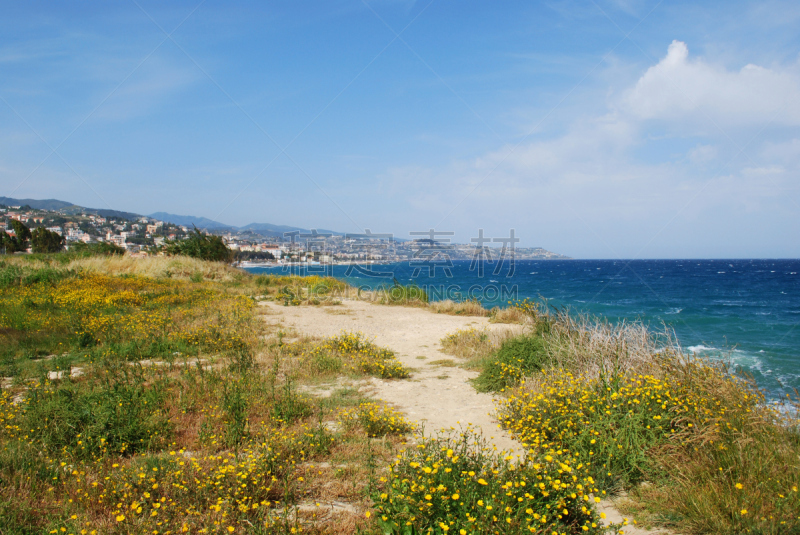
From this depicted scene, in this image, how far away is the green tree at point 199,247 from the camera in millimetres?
27797

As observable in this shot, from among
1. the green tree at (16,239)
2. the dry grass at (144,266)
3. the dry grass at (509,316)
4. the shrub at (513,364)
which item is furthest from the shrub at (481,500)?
the green tree at (16,239)

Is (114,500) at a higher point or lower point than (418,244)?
lower

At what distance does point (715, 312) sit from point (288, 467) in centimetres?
3086

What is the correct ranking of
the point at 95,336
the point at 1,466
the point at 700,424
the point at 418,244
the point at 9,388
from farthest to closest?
the point at 418,244
the point at 95,336
the point at 9,388
the point at 700,424
the point at 1,466

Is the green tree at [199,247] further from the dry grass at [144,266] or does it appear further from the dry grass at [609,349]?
the dry grass at [609,349]

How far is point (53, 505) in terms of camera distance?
10.8 feet

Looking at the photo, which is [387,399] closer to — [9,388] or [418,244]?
[9,388]

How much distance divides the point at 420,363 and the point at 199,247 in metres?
23.2

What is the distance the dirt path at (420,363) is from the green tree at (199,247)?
1304 centimetres

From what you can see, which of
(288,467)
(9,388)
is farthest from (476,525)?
(9,388)

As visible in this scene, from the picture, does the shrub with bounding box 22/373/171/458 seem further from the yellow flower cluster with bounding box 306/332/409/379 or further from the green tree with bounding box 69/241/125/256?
the green tree with bounding box 69/241/125/256

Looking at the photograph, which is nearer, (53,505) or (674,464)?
(53,505)

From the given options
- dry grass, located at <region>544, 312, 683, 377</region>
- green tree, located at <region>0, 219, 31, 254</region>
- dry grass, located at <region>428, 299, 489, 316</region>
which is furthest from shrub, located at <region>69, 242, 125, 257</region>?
dry grass, located at <region>544, 312, 683, 377</region>

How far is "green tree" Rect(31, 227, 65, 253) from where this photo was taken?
34397 mm
